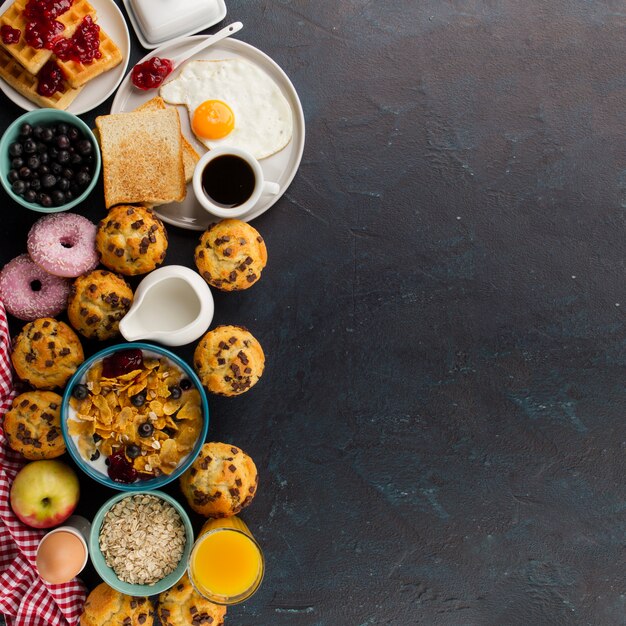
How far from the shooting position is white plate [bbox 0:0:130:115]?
2230 mm

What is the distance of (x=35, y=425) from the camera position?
6.73ft

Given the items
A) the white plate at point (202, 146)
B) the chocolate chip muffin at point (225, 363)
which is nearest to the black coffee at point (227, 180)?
the white plate at point (202, 146)

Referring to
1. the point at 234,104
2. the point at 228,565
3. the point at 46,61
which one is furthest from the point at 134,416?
the point at 46,61

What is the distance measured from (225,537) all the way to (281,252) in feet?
3.49

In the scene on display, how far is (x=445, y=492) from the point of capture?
2416 mm

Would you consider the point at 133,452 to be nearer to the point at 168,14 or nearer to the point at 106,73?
the point at 106,73

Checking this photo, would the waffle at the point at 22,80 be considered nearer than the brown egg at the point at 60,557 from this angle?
No

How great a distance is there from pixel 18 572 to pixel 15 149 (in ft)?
4.88

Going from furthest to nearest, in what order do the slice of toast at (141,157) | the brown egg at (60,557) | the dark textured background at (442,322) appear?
the dark textured background at (442,322), the slice of toast at (141,157), the brown egg at (60,557)

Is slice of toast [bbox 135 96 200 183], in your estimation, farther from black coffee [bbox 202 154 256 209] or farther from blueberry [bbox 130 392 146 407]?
blueberry [bbox 130 392 146 407]

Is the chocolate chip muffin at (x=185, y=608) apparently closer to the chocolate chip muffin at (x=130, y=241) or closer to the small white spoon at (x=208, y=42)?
the chocolate chip muffin at (x=130, y=241)

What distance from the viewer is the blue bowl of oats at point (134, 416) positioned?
2.02m

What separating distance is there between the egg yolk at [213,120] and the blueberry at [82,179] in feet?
1.43

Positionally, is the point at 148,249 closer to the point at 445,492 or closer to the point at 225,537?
the point at 225,537
